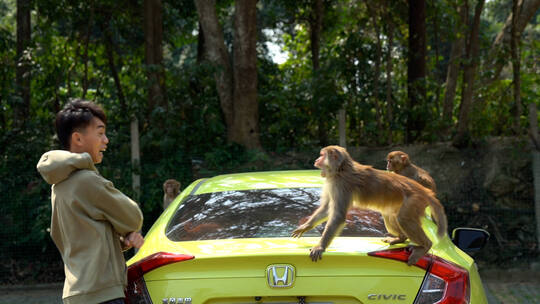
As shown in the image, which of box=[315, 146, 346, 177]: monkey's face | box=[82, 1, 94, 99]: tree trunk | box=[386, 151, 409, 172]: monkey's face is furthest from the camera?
box=[82, 1, 94, 99]: tree trunk

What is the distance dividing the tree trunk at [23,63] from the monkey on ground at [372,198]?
8.28 m

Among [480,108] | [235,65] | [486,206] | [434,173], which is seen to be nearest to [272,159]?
[235,65]

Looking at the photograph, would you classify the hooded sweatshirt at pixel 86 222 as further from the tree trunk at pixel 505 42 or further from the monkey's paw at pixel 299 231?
the tree trunk at pixel 505 42

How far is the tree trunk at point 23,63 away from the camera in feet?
36.3

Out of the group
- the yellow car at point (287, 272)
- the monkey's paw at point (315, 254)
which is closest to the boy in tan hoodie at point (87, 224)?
the yellow car at point (287, 272)

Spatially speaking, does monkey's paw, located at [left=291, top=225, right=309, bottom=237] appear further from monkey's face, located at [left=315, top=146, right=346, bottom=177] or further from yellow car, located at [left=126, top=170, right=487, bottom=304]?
monkey's face, located at [left=315, top=146, right=346, bottom=177]

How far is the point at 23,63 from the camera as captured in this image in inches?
438

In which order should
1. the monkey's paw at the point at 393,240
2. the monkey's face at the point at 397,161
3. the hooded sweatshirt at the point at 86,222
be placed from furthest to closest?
the monkey's face at the point at 397,161, the monkey's paw at the point at 393,240, the hooded sweatshirt at the point at 86,222

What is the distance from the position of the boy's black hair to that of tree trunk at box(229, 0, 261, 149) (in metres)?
7.55

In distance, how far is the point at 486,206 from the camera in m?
9.67

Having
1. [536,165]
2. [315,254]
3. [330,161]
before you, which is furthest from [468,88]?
[315,254]

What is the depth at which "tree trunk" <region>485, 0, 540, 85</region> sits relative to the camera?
1120 cm

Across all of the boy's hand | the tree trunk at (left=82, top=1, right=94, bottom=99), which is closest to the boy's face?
the boy's hand

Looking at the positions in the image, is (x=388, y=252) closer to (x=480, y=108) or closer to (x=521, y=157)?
(x=521, y=157)
